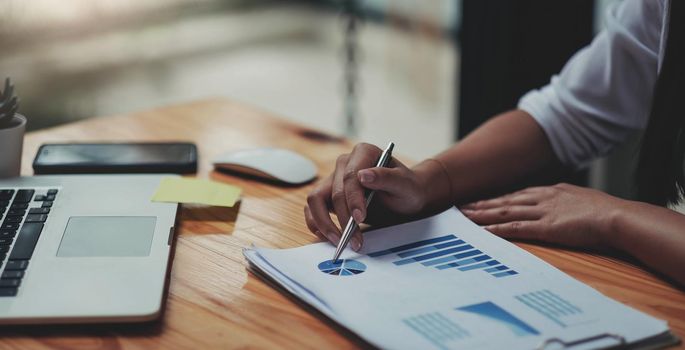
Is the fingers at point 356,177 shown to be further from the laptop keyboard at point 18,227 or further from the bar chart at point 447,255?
the laptop keyboard at point 18,227

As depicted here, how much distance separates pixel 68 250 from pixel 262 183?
0.33 m

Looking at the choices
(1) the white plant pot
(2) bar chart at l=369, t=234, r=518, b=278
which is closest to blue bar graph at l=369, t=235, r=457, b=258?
(2) bar chart at l=369, t=234, r=518, b=278

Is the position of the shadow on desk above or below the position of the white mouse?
below

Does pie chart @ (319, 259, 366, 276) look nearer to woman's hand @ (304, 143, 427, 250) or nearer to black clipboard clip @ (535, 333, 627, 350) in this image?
woman's hand @ (304, 143, 427, 250)

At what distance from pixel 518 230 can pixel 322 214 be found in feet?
0.73

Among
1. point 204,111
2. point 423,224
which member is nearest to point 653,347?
point 423,224

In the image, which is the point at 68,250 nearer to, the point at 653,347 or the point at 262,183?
the point at 262,183

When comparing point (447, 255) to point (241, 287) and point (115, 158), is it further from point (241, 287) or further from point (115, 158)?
point (115, 158)

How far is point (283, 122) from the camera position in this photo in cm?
138

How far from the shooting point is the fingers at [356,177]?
2.94 ft

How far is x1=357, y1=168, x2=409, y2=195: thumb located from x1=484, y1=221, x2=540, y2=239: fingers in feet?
0.37

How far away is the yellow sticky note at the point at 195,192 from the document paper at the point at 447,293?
0.59 feet

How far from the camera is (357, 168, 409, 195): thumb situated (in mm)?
916

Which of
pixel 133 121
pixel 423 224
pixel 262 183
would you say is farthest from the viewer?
pixel 133 121
